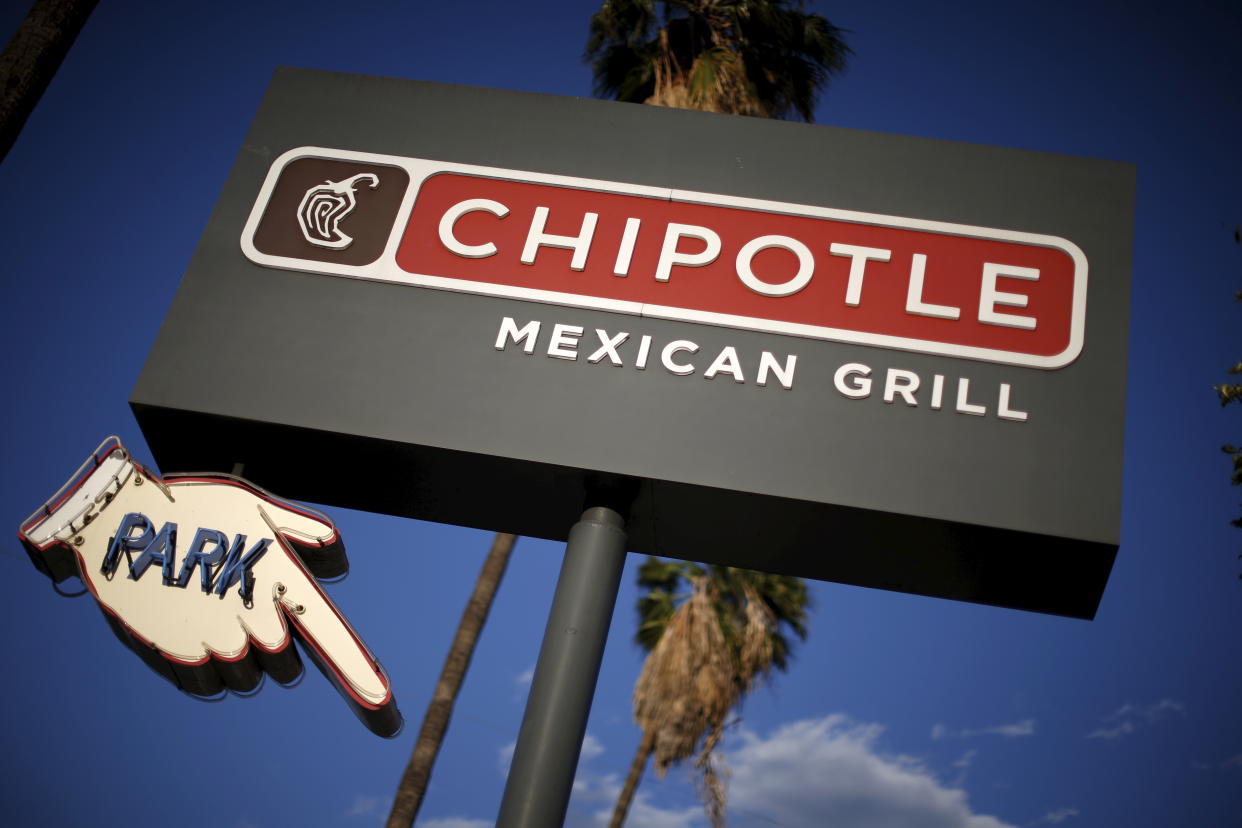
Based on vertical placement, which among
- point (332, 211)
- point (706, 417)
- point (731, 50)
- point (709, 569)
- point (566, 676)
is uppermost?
point (731, 50)

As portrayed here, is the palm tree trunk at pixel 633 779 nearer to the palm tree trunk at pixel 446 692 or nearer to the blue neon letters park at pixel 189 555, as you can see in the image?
the palm tree trunk at pixel 446 692

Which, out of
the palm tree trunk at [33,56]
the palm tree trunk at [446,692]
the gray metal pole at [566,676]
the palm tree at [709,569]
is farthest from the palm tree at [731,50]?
the gray metal pole at [566,676]

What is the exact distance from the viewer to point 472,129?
6.63 metres

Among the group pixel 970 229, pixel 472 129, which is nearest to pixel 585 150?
pixel 472 129

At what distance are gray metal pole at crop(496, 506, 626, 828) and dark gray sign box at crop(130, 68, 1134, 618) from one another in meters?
0.25

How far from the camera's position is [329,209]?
20.8 ft

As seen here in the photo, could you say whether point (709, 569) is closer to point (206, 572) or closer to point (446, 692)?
point (446, 692)

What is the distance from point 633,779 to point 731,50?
36.7 feet

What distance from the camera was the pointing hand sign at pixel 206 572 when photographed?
519 centimetres

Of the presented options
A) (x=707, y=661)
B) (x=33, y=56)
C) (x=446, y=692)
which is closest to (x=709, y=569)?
(x=707, y=661)

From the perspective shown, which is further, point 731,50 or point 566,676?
point 731,50

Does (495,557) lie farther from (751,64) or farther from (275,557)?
(275,557)

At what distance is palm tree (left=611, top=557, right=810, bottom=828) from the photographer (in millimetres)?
18625

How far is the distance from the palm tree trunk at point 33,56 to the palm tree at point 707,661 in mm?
12704
